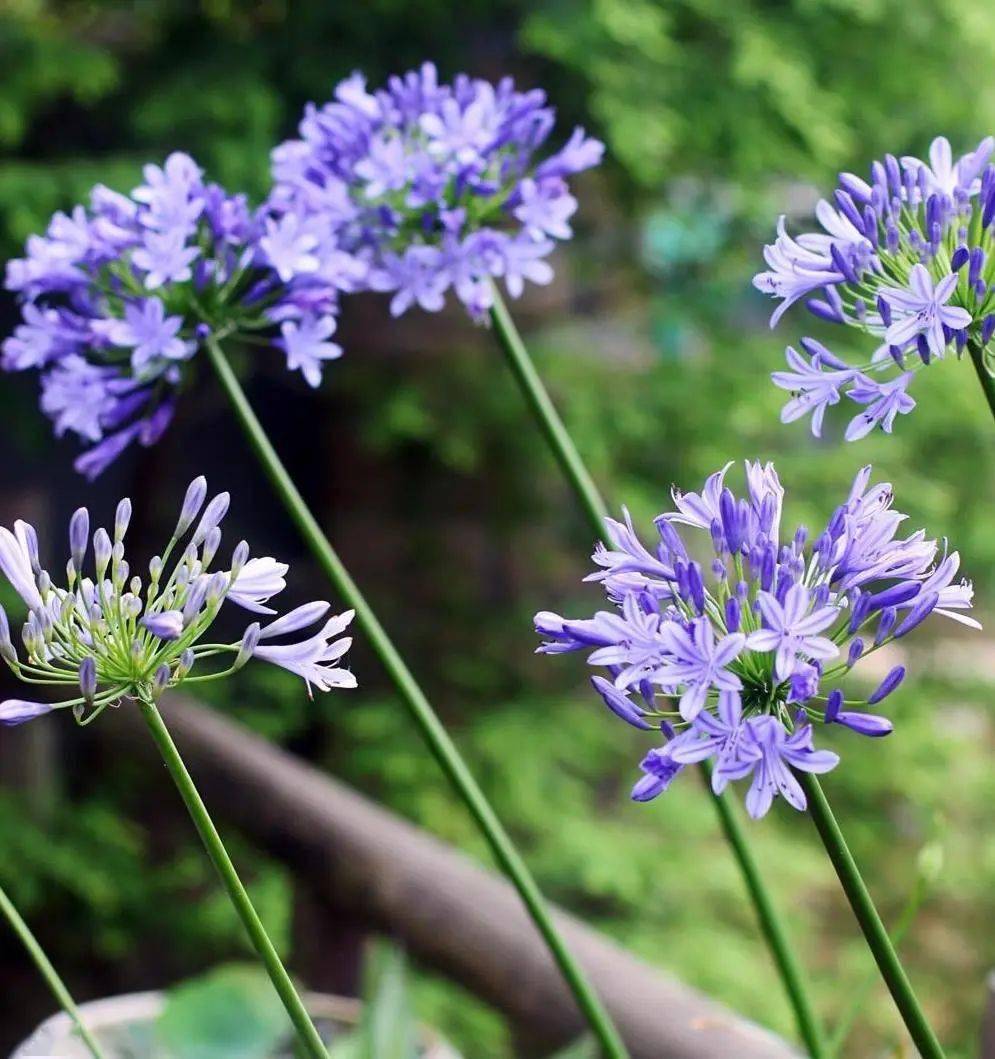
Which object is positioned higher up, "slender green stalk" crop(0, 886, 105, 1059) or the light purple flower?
the light purple flower

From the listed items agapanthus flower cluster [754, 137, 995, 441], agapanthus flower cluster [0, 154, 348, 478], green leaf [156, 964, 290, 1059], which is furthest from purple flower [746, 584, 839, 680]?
green leaf [156, 964, 290, 1059]

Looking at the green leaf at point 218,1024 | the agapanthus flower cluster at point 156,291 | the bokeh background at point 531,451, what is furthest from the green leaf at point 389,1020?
the bokeh background at point 531,451

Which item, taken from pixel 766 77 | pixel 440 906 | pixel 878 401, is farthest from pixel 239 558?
pixel 766 77

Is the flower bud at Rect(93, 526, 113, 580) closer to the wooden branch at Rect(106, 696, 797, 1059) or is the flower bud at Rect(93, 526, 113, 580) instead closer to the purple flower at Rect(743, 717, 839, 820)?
the purple flower at Rect(743, 717, 839, 820)

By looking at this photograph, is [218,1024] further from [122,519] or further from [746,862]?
[122,519]

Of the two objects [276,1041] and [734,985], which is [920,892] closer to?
[276,1041]

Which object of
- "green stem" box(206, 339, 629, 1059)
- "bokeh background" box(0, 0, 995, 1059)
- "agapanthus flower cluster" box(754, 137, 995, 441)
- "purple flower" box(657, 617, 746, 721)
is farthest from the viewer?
"bokeh background" box(0, 0, 995, 1059)

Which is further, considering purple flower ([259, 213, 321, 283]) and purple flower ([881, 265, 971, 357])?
purple flower ([259, 213, 321, 283])
